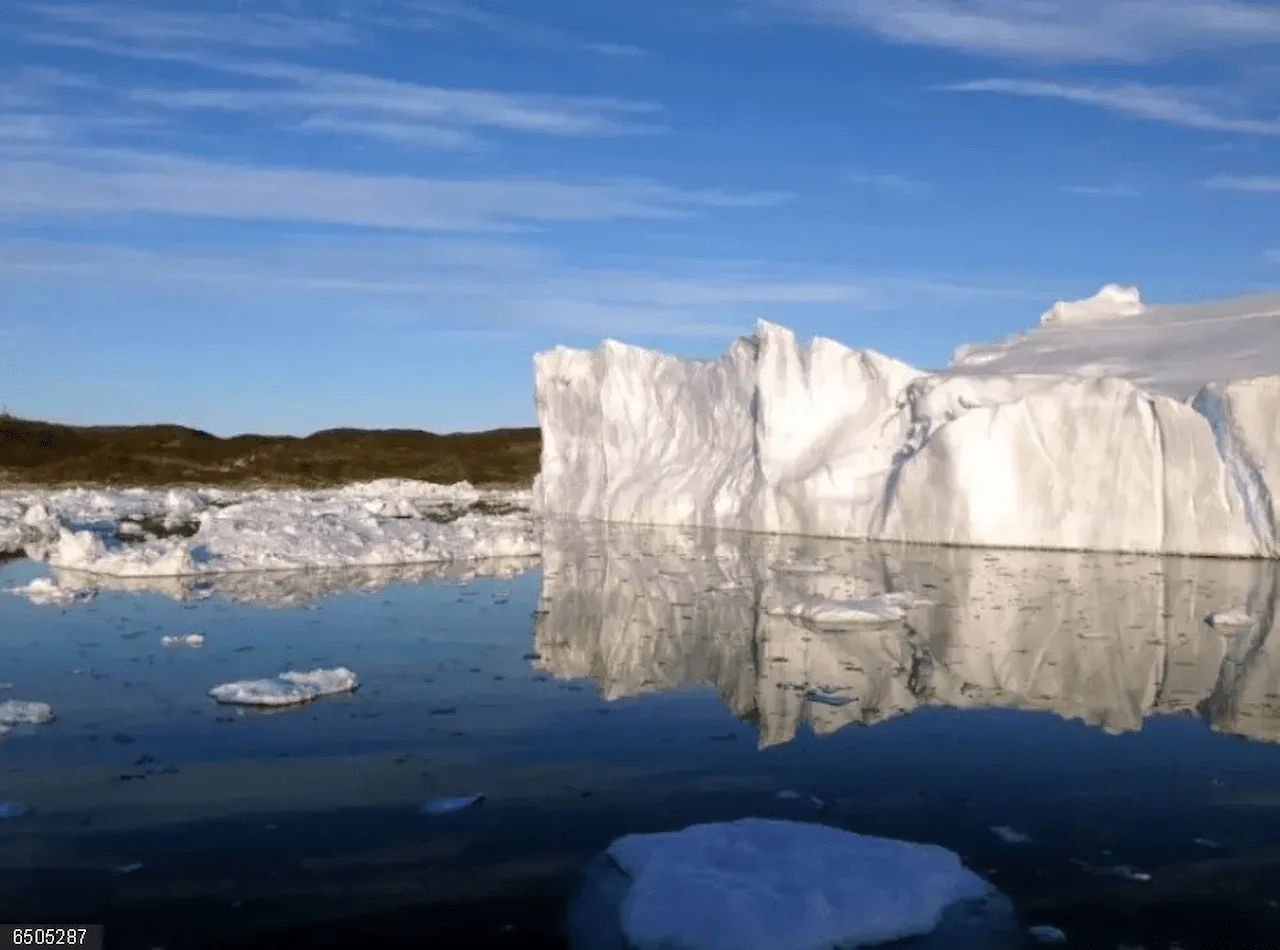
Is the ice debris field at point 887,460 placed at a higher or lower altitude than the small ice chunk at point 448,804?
higher

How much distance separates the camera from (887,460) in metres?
20.5

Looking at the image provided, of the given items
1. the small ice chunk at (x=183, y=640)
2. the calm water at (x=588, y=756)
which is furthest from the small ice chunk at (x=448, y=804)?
the small ice chunk at (x=183, y=640)

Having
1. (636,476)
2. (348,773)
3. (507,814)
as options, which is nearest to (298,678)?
(348,773)

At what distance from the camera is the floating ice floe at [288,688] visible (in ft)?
24.6

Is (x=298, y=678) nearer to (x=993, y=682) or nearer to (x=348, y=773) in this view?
(x=348, y=773)

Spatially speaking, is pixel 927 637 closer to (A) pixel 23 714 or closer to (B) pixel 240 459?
(A) pixel 23 714

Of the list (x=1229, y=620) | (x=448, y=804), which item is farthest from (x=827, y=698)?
(x=1229, y=620)

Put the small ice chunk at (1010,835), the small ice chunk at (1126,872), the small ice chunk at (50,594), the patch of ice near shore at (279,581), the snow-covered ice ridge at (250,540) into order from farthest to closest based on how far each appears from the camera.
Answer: the snow-covered ice ridge at (250,540), the patch of ice near shore at (279,581), the small ice chunk at (50,594), the small ice chunk at (1010,835), the small ice chunk at (1126,872)

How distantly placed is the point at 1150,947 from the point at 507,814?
8.75 ft

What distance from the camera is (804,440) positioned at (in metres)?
22.0

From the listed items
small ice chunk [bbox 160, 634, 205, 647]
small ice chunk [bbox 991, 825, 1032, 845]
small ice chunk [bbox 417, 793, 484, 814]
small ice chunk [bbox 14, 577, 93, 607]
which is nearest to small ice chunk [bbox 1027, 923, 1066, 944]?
small ice chunk [bbox 991, 825, 1032, 845]

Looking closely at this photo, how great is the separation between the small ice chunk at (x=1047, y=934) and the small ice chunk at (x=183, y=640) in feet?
23.9

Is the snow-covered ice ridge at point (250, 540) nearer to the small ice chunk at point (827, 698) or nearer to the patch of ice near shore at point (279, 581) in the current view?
the patch of ice near shore at point (279, 581)

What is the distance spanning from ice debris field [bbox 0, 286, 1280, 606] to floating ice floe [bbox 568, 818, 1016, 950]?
5.98 metres
